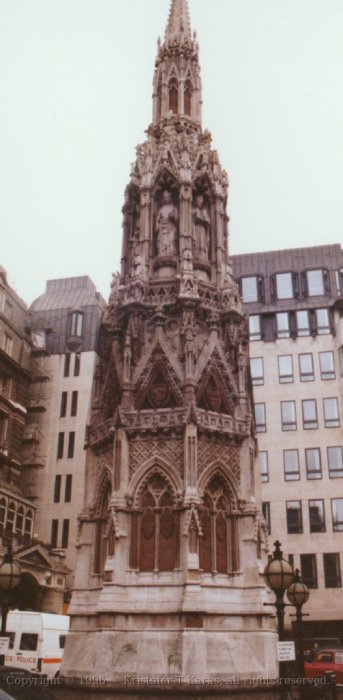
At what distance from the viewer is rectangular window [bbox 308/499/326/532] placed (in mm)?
49031

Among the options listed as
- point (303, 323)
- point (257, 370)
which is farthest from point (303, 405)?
point (303, 323)

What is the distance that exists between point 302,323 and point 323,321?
168 centimetres

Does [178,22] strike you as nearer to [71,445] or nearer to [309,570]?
[71,445]

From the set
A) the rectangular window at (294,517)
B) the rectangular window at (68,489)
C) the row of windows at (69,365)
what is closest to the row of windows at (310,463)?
the rectangular window at (294,517)

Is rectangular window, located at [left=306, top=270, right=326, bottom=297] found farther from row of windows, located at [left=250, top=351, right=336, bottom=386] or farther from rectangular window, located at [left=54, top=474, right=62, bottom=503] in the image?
rectangular window, located at [left=54, top=474, right=62, bottom=503]

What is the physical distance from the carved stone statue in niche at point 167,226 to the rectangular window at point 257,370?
2692 centimetres

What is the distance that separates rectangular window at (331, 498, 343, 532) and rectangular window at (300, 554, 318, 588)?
258cm

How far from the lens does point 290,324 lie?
56.1 metres

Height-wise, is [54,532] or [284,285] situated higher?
[284,285]

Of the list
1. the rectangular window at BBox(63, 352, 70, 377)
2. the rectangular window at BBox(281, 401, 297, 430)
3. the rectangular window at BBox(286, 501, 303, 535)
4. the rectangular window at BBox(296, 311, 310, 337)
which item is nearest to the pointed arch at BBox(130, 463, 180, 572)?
the rectangular window at BBox(286, 501, 303, 535)

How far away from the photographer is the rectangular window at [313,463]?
50.6m

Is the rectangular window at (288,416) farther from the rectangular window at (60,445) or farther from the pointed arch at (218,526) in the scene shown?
the pointed arch at (218,526)

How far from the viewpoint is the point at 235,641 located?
2186 centimetres

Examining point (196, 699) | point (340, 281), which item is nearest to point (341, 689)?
point (196, 699)
